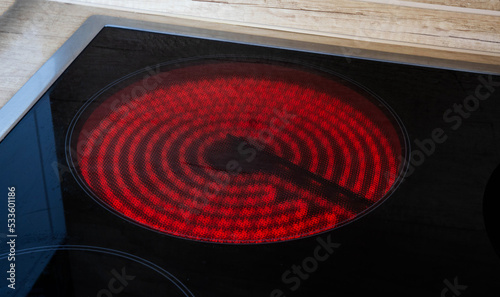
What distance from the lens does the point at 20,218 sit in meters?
0.57

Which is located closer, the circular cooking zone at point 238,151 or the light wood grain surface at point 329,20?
the circular cooking zone at point 238,151

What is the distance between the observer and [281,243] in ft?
1.83

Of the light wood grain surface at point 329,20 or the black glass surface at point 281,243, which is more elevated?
the light wood grain surface at point 329,20

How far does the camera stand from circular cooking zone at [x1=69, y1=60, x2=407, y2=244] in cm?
60

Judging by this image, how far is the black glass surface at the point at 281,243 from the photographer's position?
0.52 meters

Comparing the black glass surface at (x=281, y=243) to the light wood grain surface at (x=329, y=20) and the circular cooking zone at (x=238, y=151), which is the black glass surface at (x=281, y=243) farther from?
the light wood grain surface at (x=329, y=20)

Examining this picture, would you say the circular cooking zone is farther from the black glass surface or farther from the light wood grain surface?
the light wood grain surface

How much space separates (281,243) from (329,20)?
0.53 metres

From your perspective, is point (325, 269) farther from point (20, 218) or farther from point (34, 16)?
point (34, 16)

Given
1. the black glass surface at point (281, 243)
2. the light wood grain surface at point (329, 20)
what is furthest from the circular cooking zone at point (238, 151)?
the light wood grain surface at point (329, 20)

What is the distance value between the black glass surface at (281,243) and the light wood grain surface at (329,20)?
21 centimetres

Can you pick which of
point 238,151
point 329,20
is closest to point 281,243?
point 238,151

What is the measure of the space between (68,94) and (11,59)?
161 mm

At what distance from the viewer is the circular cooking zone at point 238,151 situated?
60 cm
